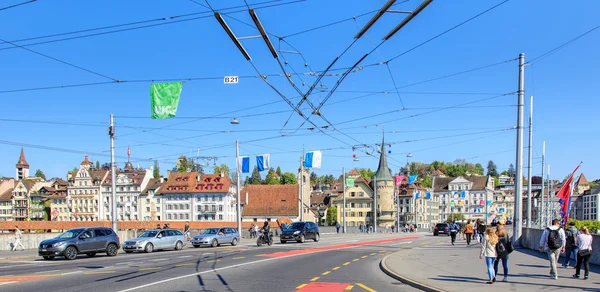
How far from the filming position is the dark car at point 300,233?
4394 cm

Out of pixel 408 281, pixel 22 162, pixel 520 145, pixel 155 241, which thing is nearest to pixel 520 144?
pixel 520 145

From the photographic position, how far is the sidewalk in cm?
1433

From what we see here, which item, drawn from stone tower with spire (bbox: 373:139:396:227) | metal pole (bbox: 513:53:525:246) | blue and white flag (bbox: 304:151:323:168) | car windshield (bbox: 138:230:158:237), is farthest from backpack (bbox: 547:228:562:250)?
stone tower with spire (bbox: 373:139:396:227)

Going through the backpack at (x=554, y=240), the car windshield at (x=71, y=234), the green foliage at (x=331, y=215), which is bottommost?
the green foliage at (x=331, y=215)

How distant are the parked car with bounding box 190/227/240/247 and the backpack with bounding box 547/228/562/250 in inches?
1068

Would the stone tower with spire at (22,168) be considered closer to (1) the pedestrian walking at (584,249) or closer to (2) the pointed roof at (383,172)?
(2) the pointed roof at (383,172)

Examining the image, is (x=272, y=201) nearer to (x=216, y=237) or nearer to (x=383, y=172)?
(x=383, y=172)

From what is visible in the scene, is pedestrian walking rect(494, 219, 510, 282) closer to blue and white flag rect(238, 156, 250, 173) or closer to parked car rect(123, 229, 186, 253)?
parked car rect(123, 229, 186, 253)

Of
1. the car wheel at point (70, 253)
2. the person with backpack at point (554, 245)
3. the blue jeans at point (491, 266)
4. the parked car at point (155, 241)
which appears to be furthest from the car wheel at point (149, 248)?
the person with backpack at point (554, 245)

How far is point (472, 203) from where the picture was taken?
148 metres

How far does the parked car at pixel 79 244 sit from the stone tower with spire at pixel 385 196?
9376 centimetres

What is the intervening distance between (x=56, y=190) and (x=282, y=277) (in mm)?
130467

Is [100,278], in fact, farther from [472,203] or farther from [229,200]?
[472,203]

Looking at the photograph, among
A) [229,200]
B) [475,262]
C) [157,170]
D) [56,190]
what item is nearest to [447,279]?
[475,262]
